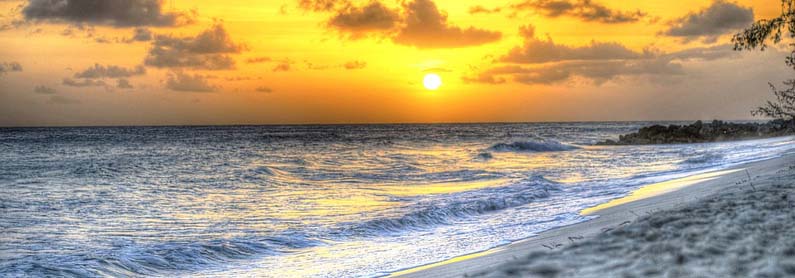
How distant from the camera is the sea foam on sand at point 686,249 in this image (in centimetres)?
574

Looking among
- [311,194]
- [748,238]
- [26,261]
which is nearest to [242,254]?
[26,261]

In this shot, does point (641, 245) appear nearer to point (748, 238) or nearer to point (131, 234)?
point (748, 238)

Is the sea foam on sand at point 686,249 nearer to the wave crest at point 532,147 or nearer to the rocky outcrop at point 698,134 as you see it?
the wave crest at point 532,147

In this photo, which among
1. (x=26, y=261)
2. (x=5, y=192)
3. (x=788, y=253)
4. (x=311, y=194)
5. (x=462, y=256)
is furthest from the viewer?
(x=5, y=192)

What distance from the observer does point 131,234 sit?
14.7 m

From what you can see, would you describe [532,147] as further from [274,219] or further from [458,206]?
[274,219]

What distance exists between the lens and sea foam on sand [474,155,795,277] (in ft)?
18.8

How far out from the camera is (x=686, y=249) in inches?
255

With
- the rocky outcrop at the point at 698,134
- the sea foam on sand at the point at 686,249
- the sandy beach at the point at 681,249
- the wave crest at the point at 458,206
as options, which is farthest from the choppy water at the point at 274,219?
the rocky outcrop at the point at 698,134

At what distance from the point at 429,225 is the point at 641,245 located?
344 inches

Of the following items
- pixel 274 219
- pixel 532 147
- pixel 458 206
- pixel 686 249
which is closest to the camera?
pixel 686 249

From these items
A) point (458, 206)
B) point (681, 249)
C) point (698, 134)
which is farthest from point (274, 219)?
point (698, 134)

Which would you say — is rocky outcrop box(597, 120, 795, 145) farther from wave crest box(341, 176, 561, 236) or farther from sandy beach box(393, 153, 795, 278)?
sandy beach box(393, 153, 795, 278)

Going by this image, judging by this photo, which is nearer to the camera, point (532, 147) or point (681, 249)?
point (681, 249)
